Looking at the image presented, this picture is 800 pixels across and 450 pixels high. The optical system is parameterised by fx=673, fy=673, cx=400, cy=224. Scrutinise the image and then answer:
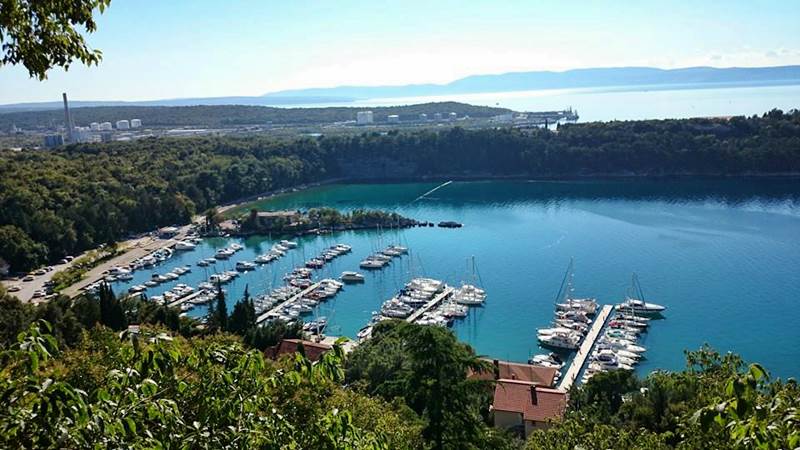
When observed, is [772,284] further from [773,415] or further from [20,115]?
[20,115]

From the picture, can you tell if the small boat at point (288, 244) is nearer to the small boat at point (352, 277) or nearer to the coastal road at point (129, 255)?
the coastal road at point (129, 255)

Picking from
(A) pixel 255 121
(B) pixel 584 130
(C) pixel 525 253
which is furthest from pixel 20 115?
(C) pixel 525 253

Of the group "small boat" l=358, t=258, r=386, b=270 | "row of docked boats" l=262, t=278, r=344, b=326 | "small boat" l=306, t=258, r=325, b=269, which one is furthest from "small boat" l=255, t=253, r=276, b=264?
"row of docked boats" l=262, t=278, r=344, b=326

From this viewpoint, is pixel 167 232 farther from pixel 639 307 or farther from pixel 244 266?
pixel 639 307

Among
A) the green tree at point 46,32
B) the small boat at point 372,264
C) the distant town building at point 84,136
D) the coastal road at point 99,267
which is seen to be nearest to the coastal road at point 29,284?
the coastal road at point 99,267

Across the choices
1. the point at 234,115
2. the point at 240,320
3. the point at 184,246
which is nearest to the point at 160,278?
the point at 184,246

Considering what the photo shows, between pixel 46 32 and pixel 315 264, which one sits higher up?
pixel 46 32

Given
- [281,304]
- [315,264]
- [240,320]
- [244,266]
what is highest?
[240,320]
